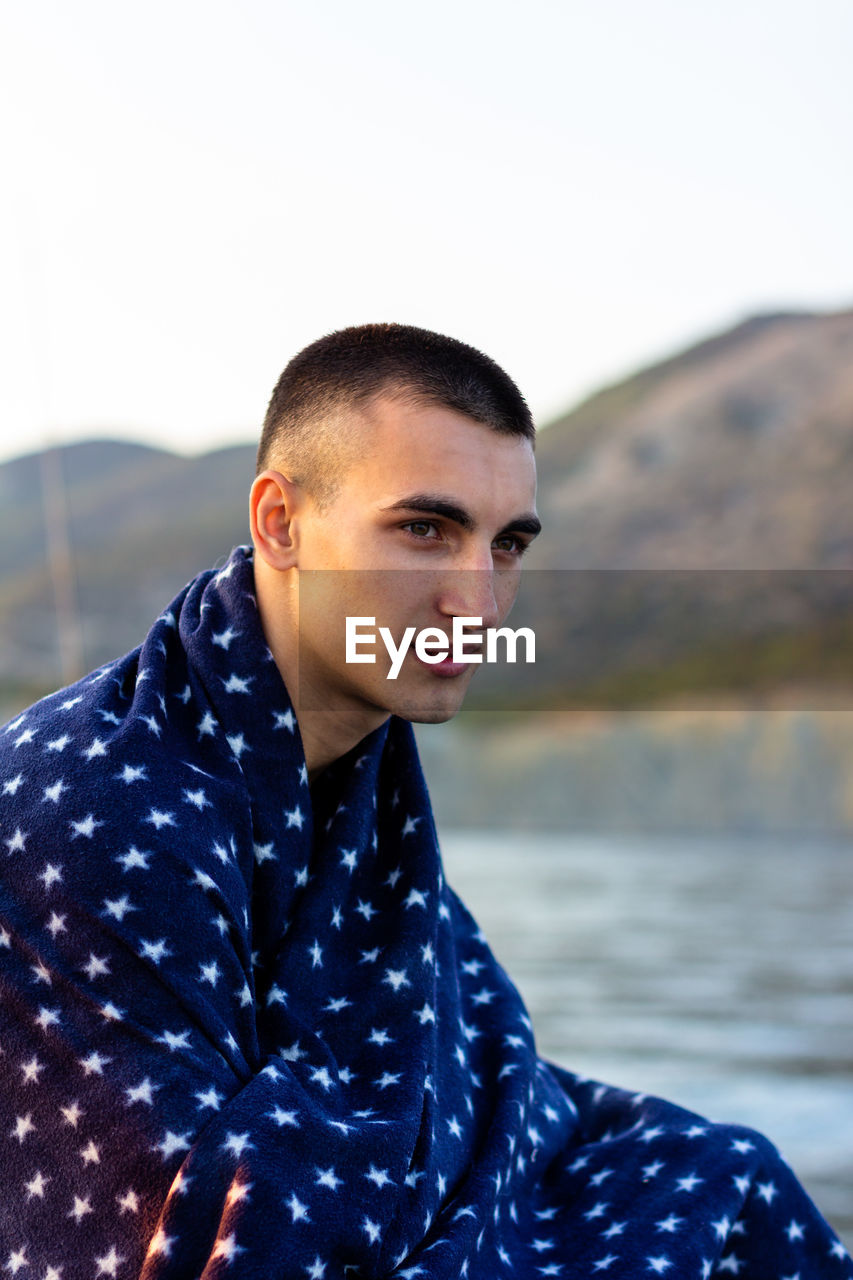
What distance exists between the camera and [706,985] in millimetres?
5898

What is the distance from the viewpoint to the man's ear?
159cm

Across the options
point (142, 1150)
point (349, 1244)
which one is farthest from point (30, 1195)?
point (349, 1244)

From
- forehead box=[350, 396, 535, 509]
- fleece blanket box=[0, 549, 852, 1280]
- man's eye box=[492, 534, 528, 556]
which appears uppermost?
forehead box=[350, 396, 535, 509]

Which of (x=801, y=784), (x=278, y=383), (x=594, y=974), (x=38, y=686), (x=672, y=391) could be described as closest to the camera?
(x=278, y=383)

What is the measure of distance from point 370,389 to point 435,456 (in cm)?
13

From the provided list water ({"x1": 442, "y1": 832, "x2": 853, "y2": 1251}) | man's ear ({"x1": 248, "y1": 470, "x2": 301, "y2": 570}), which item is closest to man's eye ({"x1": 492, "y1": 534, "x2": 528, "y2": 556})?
man's ear ({"x1": 248, "y1": 470, "x2": 301, "y2": 570})

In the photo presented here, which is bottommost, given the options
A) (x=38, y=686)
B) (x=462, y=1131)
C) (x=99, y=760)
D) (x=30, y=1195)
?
(x=38, y=686)

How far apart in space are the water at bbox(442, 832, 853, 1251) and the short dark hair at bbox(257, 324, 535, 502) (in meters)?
1.72

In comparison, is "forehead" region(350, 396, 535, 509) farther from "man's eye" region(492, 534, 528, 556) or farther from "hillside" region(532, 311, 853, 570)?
"hillside" region(532, 311, 853, 570)

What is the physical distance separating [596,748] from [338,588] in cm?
3871

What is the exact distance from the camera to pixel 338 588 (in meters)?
1.54

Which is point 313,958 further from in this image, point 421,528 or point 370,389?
point 370,389

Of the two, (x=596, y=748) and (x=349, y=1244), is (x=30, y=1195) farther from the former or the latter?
(x=596, y=748)

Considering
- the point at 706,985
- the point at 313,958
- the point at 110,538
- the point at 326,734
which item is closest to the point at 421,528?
the point at 326,734
